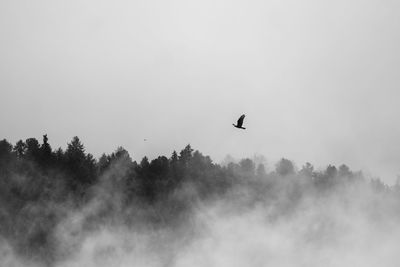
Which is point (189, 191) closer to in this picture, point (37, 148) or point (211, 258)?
point (211, 258)

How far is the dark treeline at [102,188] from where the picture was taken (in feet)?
151

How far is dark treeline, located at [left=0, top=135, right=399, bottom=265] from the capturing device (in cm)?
4588

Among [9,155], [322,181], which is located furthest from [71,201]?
[322,181]

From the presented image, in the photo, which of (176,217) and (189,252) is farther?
(176,217)

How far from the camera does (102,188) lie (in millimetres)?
51438

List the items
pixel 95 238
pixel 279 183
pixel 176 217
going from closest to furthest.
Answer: pixel 95 238
pixel 176 217
pixel 279 183

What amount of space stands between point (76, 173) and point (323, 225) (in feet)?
67.8

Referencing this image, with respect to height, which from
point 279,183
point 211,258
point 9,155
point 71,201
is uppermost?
point 279,183

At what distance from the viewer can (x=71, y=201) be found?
49000 mm

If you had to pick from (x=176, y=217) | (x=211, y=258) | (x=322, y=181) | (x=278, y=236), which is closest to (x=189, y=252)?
(x=211, y=258)

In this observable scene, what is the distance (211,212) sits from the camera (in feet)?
173

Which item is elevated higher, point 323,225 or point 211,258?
point 323,225

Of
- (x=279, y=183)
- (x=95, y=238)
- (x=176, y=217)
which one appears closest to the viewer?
(x=95, y=238)

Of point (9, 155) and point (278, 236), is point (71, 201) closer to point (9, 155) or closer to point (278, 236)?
point (9, 155)
